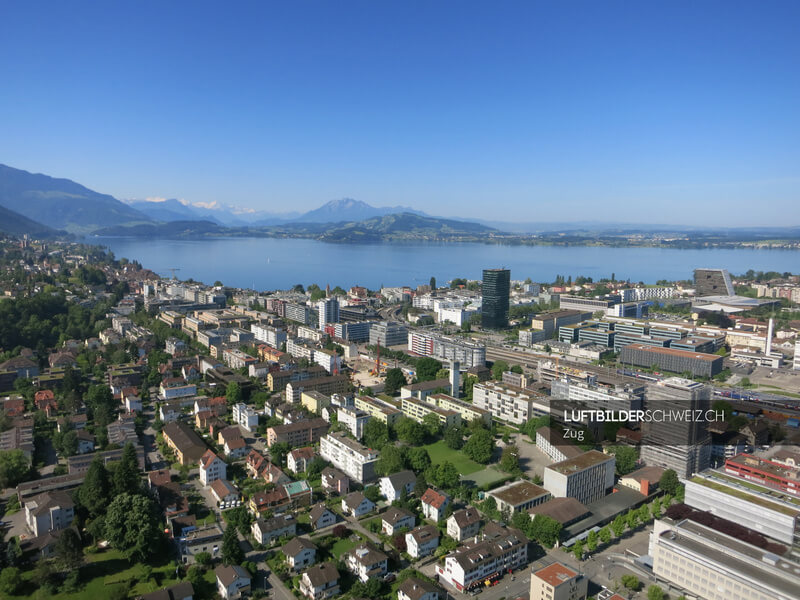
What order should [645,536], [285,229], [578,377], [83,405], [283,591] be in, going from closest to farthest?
[283,591] < [645,536] < [83,405] < [578,377] < [285,229]

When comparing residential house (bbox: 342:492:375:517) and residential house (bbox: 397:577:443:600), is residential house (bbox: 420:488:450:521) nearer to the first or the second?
residential house (bbox: 342:492:375:517)

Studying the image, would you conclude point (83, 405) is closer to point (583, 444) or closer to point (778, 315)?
point (583, 444)

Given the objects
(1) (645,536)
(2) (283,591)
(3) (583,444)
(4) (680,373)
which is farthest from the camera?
(4) (680,373)

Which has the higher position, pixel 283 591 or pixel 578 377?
pixel 578 377

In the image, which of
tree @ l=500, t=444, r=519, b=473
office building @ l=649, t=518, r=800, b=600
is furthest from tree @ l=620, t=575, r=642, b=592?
tree @ l=500, t=444, r=519, b=473

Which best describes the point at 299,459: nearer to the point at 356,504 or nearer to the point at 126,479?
the point at 356,504

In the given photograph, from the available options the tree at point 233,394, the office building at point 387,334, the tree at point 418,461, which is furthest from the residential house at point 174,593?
the office building at point 387,334

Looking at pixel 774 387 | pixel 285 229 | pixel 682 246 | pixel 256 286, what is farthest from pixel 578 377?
pixel 285 229
